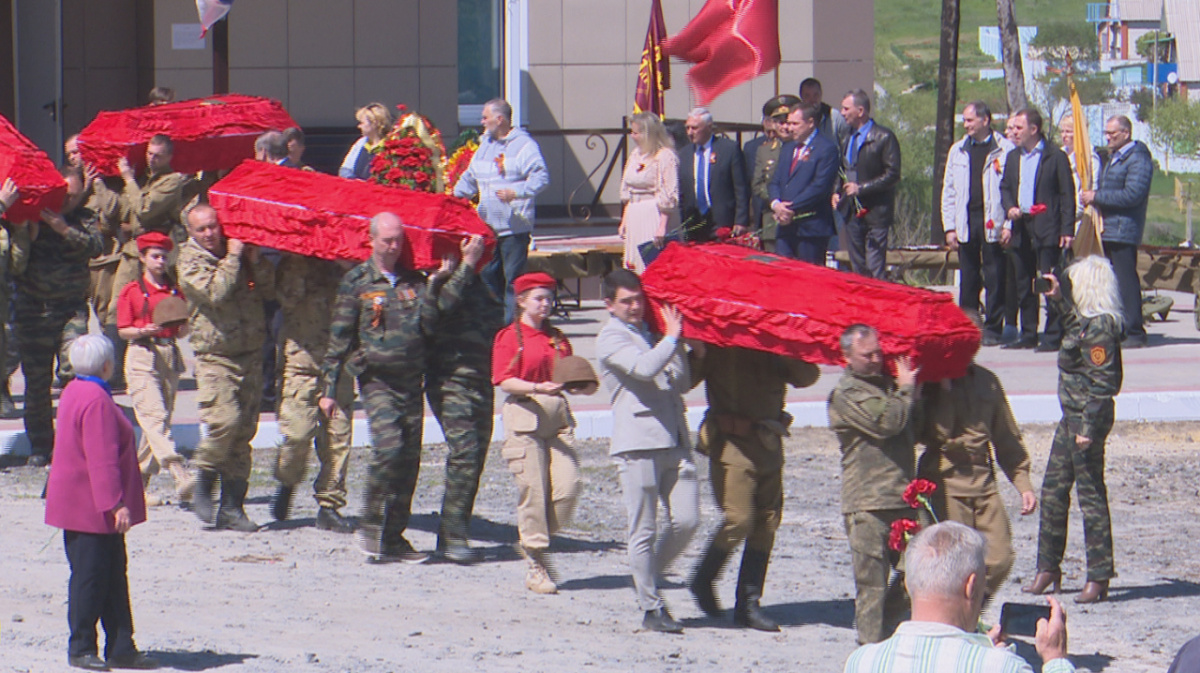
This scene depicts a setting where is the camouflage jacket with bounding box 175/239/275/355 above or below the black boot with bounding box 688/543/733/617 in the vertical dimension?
above

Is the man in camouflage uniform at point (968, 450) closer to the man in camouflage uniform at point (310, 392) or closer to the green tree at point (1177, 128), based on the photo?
the man in camouflage uniform at point (310, 392)

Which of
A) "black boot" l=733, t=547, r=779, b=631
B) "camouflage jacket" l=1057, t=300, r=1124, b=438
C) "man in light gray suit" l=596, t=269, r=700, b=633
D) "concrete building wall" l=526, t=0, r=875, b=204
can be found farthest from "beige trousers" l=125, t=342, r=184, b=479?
"concrete building wall" l=526, t=0, r=875, b=204

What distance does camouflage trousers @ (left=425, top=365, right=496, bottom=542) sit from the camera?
29.6ft

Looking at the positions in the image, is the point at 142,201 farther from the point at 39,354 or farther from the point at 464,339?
the point at 464,339

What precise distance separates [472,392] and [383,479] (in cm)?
62

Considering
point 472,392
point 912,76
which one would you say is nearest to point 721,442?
point 472,392

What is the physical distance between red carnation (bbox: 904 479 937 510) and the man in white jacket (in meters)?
8.17

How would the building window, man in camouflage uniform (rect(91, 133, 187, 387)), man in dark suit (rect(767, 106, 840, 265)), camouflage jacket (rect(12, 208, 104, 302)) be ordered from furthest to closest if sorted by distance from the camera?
the building window
man in dark suit (rect(767, 106, 840, 265))
man in camouflage uniform (rect(91, 133, 187, 387))
camouflage jacket (rect(12, 208, 104, 302))

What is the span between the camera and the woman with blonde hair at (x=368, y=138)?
38.0 ft

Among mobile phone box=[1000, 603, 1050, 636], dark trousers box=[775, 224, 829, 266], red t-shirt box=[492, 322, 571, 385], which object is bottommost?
mobile phone box=[1000, 603, 1050, 636]

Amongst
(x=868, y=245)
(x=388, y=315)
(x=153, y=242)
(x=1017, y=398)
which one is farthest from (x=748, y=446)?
(x=868, y=245)

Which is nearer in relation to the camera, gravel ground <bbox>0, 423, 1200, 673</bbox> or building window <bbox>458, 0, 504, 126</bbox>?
gravel ground <bbox>0, 423, 1200, 673</bbox>

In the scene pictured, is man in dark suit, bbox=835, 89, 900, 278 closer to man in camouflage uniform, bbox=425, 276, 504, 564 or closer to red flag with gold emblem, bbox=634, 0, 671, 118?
red flag with gold emblem, bbox=634, 0, 671, 118

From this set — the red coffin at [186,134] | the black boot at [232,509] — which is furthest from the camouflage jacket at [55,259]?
the black boot at [232,509]
